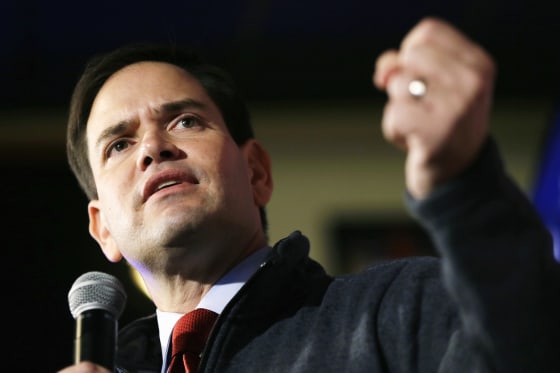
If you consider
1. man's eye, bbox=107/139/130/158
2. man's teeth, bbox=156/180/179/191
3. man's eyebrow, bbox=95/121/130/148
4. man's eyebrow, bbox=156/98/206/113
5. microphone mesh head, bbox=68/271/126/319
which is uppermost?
man's eyebrow, bbox=156/98/206/113

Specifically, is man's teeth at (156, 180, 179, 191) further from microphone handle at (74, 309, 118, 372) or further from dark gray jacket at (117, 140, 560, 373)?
microphone handle at (74, 309, 118, 372)

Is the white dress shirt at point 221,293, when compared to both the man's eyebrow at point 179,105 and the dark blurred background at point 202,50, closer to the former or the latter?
the man's eyebrow at point 179,105

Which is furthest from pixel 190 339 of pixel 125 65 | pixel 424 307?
pixel 125 65

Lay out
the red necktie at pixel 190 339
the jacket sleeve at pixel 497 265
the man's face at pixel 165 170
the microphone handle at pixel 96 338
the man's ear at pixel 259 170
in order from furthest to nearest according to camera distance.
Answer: the man's ear at pixel 259 170 → the man's face at pixel 165 170 → the red necktie at pixel 190 339 → the microphone handle at pixel 96 338 → the jacket sleeve at pixel 497 265

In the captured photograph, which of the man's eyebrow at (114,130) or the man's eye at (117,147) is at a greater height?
the man's eyebrow at (114,130)

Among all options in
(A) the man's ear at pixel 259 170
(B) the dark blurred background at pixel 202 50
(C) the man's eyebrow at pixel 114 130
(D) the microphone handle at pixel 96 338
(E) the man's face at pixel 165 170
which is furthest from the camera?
(B) the dark blurred background at pixel 202 50

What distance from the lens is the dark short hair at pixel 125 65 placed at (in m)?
2.18

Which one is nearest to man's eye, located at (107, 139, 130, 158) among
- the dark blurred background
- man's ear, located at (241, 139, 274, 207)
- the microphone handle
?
man's ear, located at (241, 139, 274, 207)

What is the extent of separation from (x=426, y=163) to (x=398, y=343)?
Answer: 44 cm

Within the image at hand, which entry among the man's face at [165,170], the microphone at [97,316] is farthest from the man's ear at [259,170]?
the microphone at [97,316]

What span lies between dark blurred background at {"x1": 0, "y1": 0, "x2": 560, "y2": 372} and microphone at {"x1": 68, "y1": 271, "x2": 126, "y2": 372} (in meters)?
3.53

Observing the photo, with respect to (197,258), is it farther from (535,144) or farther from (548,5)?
(535,144)

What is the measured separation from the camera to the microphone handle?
4.87 ft

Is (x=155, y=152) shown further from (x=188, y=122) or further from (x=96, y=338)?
(x=96, y=338)
